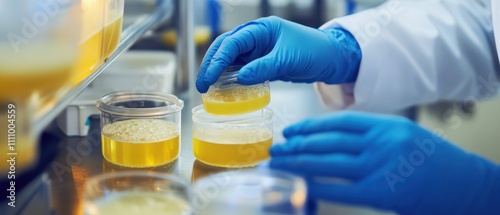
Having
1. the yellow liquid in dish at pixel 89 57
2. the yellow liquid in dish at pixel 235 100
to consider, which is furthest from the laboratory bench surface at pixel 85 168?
the yellow liquid in dish at pixel 89 57

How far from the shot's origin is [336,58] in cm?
161

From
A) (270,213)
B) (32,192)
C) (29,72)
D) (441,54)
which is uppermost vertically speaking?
(29,72)

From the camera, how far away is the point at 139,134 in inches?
51.8

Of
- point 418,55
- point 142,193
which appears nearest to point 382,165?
point 142,193

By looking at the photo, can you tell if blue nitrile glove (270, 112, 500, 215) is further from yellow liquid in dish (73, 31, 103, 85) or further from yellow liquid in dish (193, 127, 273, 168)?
yellow liquid in dish (73, 31, 103, 85)

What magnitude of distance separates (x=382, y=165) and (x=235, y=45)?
490mm

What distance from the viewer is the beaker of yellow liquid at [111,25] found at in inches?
42.9

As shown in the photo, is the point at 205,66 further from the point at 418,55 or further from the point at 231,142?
the point at 418,55

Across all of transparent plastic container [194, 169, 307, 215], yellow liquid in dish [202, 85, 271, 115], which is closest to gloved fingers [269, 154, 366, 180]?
transparent plastic container [194, 169, 307, 215]

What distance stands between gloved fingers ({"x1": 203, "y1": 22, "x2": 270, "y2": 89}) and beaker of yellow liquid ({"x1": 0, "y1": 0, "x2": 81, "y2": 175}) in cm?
49

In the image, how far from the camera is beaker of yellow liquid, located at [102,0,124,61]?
1091 millimetres

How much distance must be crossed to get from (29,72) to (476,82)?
1.54 metres

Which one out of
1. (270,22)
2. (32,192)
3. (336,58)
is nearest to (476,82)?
(336,58)

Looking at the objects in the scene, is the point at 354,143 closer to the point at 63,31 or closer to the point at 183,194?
the point at 183,194
